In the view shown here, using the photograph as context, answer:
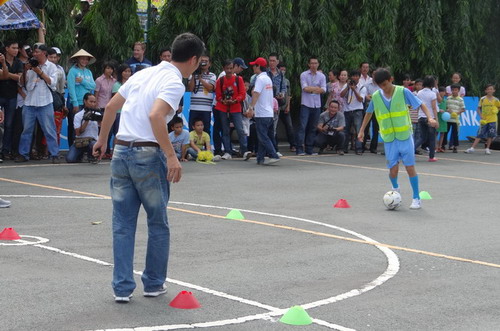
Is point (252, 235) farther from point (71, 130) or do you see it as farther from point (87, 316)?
point (71, 130)

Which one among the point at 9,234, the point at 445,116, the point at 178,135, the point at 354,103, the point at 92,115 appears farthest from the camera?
the point at 445,116

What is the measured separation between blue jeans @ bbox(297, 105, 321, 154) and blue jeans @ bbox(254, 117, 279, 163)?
2402mm

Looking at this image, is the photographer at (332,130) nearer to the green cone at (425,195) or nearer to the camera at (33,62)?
the camera at (33,62)

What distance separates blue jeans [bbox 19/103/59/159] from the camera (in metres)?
16.8

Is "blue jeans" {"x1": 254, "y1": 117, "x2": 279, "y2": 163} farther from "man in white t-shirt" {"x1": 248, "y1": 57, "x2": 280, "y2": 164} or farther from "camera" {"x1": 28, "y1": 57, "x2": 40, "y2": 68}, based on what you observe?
"camera" {"x1": 28, "y1": 57, "x2": 40, "y2": 68}

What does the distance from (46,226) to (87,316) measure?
3884 mm

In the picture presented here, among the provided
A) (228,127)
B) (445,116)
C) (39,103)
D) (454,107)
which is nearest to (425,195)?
(228,127)

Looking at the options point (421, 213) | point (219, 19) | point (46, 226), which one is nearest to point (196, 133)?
point (219, 19)

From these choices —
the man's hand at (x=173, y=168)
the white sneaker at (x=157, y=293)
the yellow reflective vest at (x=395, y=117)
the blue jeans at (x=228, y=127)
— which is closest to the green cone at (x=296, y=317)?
the white sneaker at (x=157, y=293)

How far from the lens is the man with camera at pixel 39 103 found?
659 inches

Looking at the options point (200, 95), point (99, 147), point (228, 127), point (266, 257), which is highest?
point (200, 95)

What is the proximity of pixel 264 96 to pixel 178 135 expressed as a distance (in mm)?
1872

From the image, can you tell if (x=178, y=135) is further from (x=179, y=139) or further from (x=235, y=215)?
(x=235, y=215)

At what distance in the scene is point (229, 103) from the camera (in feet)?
61.9
